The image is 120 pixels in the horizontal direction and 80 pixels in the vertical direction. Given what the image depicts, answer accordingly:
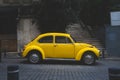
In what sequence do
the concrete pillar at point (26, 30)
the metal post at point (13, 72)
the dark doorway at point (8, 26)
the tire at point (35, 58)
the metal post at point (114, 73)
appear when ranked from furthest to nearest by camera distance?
the dark doorway at point (8, 26), the concrete pillar at point (26, 30), the tire at point (35, 58), the metal post at point (13, 72), the metal post at point (114, 73)

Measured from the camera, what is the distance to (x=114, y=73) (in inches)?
368

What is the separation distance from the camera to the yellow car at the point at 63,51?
2298cm

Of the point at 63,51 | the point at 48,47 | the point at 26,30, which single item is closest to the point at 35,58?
the point at 48,47

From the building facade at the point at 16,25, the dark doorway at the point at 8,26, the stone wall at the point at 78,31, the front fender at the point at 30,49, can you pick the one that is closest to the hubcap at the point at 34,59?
the front fender at the point at 30,49

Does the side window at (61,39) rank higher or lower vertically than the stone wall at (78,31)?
lower

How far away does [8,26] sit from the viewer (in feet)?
104

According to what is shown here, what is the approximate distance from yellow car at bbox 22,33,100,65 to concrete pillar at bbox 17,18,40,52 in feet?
22.4

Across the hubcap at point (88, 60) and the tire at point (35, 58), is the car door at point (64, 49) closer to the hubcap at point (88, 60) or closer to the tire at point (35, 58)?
the hubcap at point (88, 60)

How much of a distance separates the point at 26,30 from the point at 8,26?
219 centimetres

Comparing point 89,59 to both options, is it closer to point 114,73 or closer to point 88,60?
point 88,60

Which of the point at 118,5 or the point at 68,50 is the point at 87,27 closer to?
the point at 118,5

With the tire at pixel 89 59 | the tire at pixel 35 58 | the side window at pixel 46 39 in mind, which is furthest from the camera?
the side window at pixel 46 39

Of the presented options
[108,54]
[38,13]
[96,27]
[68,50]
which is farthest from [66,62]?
[96,27]

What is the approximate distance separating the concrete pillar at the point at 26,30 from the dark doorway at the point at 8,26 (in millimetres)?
854
